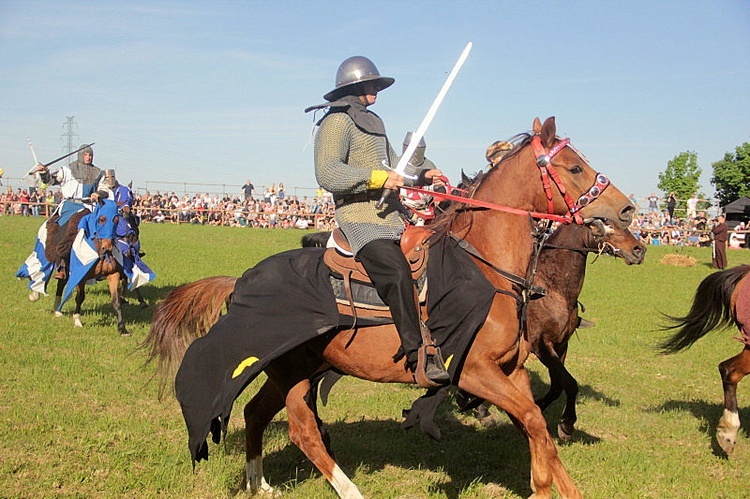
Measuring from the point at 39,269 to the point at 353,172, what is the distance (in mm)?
10498

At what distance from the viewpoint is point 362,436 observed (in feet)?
23.8

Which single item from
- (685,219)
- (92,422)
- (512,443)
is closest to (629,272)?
(685,219)

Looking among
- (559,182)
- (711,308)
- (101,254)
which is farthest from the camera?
(101,254)

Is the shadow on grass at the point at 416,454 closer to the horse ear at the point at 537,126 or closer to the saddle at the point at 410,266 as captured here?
the saddle at the point at 410,266

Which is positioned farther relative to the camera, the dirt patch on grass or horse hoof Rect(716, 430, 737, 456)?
the dirt patch on grass

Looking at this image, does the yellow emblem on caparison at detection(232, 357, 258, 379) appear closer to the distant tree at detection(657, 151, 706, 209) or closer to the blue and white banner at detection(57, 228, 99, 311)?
the blue and white banner at detection(57, 228, 99, 311)

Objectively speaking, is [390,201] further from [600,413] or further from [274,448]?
[600,413]

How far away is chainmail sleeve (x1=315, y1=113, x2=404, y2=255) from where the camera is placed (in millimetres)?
5121

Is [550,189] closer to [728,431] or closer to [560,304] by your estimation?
[560,304]

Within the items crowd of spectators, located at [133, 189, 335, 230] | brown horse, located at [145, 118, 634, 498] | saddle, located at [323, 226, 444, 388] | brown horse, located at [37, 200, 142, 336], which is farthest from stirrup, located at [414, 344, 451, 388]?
crowd of spectators, located at [133, 189, 335, 230]

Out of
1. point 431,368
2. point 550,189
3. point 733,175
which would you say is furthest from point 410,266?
point 733,175

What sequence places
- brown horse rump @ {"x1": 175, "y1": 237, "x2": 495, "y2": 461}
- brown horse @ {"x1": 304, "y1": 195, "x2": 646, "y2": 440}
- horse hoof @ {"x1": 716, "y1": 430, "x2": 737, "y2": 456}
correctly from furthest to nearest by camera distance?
brown horse @ {"x1": 304, "y1": 195, "x2": 646, "y2": 440}
horse hoof @ {"x1": 716, "y1": 430, "x2": 737, "y2": 456}
brown horse rump @ {"x1": 175, "y1": 237, "x2": 495, "y2": 461}

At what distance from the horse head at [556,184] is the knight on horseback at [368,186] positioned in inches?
28.6

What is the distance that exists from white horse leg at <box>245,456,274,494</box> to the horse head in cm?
275
